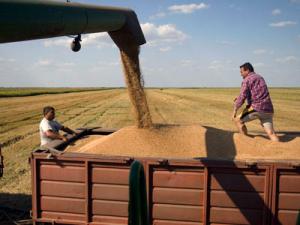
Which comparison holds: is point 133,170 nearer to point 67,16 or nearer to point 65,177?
point 67,16

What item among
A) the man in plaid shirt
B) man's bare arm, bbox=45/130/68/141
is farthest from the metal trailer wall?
the man in plaid shirt

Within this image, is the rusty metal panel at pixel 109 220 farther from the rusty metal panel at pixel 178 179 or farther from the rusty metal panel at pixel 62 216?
the rusty metal panel at pixel 178 179

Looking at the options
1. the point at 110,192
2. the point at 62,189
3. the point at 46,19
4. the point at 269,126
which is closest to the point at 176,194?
the point at 110,192

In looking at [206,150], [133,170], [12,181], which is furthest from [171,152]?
[12,181]

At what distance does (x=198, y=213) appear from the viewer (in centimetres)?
495

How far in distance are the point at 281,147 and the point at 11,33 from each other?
4.64 metres

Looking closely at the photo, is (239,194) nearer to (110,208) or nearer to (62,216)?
(110,208)

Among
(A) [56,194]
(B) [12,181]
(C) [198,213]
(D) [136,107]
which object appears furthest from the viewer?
(B) [12,181]

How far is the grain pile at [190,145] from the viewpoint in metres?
5.75

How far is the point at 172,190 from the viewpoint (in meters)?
4.97

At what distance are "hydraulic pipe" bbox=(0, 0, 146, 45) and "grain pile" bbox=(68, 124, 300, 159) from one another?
219cm

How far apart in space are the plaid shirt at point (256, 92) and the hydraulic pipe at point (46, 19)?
10.7ft

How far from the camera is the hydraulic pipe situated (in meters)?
2.27

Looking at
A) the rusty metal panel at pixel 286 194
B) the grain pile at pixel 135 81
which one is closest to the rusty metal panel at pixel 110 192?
the rusty metal panel at pixel 286 194
